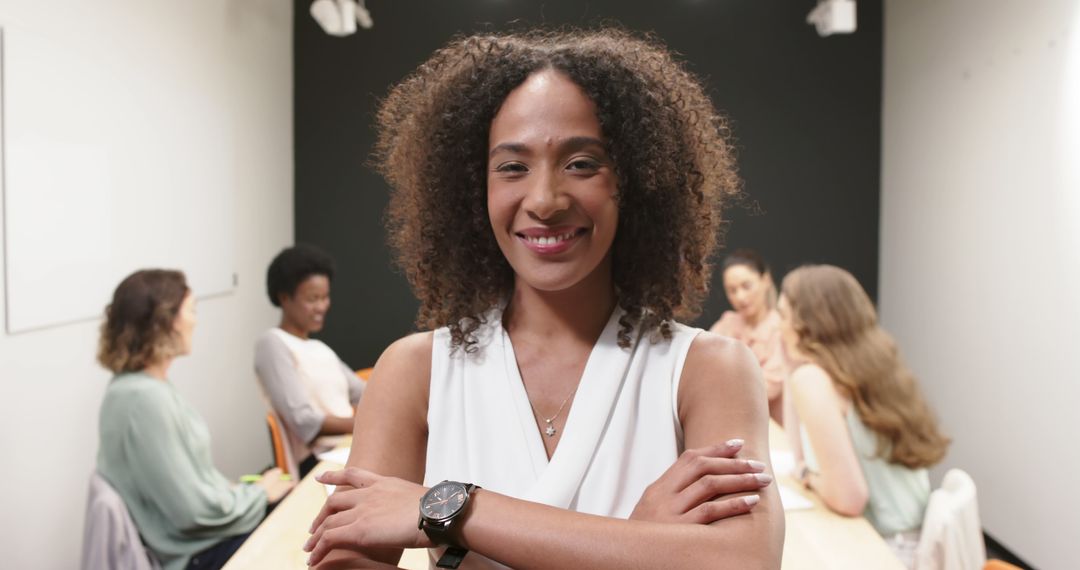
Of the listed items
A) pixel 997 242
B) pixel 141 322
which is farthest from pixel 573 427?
pixel 997 242

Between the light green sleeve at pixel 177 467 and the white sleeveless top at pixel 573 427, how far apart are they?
174 cm

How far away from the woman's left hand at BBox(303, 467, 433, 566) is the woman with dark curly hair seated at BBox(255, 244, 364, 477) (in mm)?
2228

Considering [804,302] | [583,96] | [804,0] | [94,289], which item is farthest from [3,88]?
[804,0]

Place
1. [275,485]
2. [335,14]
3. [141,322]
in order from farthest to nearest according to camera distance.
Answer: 1. [335,14]
2. [275,485]
3. [141,322]

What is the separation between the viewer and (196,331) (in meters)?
4.51

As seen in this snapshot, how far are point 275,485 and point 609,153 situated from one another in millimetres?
2475

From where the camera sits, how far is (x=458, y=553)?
103 cm

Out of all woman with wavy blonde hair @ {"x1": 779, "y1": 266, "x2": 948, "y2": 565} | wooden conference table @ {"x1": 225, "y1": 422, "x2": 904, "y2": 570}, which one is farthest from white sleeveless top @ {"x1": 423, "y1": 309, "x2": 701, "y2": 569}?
woman with wavy blonde hair @ {"x1": 779, "y1": 266, "x2": 948, "y2": 565}

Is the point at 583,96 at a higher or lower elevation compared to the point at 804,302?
higher

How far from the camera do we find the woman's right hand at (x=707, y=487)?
40.4 inches

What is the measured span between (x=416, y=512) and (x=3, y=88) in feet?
8.32

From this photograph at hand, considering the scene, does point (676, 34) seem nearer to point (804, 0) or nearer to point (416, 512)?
point (804, 0)

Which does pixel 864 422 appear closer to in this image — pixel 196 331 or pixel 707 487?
pixel 707 487

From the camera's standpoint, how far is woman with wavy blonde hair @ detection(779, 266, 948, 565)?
2.33 m
